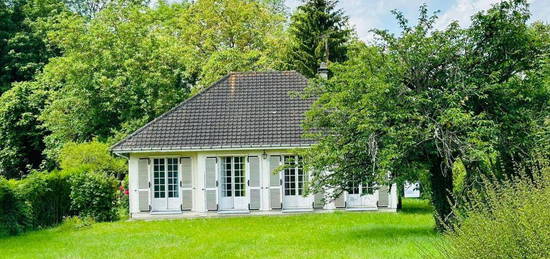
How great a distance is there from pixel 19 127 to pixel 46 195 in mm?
17866

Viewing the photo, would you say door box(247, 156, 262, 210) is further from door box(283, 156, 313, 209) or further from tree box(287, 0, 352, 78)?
tree box(287, 0, 352, 78)

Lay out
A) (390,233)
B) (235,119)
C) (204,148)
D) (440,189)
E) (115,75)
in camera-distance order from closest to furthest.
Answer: (440,189), (390,233), (204,148), (235,119), (115,75)

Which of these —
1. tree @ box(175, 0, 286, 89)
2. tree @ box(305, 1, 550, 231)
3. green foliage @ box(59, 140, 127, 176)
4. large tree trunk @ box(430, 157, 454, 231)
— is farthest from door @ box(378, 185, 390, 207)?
tree @ box(175, 0, 286, 89)

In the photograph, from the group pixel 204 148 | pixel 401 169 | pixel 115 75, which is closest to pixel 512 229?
pixel 401 169

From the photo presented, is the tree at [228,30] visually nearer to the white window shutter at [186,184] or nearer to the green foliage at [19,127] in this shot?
the green foliage at [19,127]

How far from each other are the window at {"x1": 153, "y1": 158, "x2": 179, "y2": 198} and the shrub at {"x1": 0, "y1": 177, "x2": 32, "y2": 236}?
199 inches

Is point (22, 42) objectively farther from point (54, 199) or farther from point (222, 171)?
point (222, 171)

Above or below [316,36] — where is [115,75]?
below

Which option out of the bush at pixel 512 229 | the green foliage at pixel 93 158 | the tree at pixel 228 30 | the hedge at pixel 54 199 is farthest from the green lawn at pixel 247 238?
the tree at pixel 228 30

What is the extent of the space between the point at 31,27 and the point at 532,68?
36775mm

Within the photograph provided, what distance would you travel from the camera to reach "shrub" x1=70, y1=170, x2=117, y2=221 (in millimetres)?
23438

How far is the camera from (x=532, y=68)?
1603 cm

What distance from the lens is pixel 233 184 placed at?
24.6 meters

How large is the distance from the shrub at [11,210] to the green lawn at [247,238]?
465 mm
